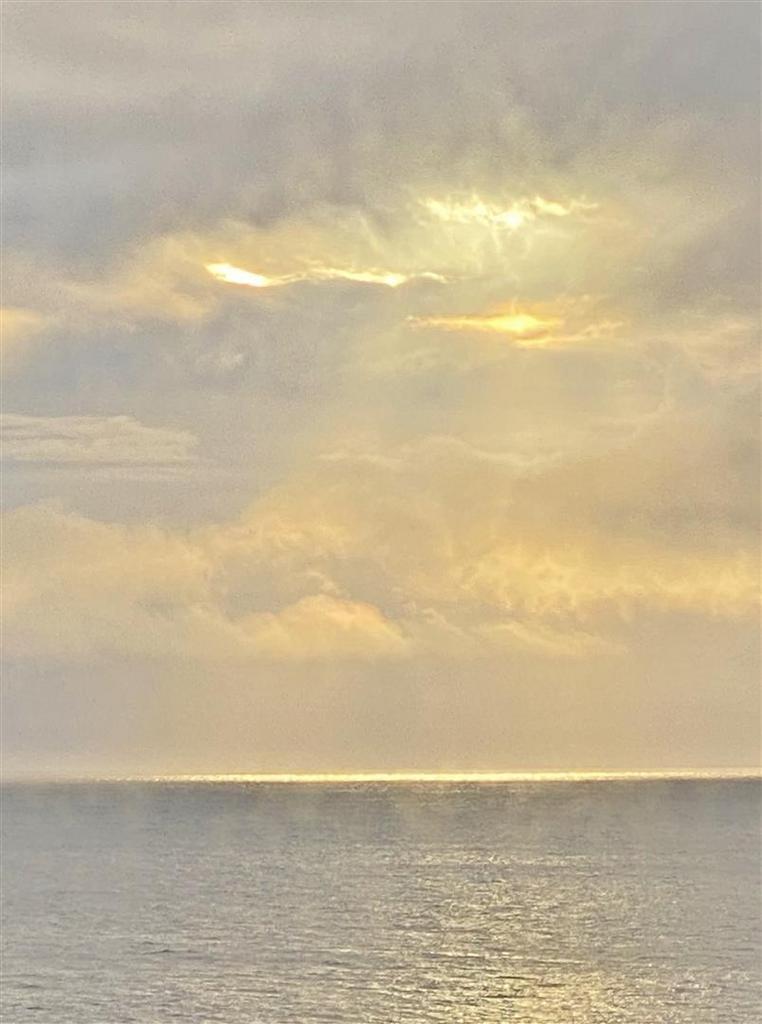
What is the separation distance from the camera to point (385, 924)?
54.9m

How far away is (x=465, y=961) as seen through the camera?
45.1m

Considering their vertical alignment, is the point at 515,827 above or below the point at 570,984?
above

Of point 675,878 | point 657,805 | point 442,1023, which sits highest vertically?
point 657,805

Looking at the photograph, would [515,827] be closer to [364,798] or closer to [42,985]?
[364,798]

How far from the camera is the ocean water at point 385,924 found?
123 feet

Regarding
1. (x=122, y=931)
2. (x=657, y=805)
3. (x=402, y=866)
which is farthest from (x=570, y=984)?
(x=657, y=805)

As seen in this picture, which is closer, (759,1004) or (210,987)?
(759,1004)

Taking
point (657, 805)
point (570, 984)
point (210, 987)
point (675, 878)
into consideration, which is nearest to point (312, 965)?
point (210, 987)

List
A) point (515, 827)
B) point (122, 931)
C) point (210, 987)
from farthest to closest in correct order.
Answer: point (515, 827)
point (122, 931)
point (210, 987)

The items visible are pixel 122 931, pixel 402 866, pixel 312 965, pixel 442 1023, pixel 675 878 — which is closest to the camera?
pixel 442 1023

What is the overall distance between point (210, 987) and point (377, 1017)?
6348 millimetres

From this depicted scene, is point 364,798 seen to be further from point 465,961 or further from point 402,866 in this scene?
point 465,961

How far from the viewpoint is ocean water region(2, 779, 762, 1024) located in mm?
37625

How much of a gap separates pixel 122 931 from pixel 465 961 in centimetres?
1296
